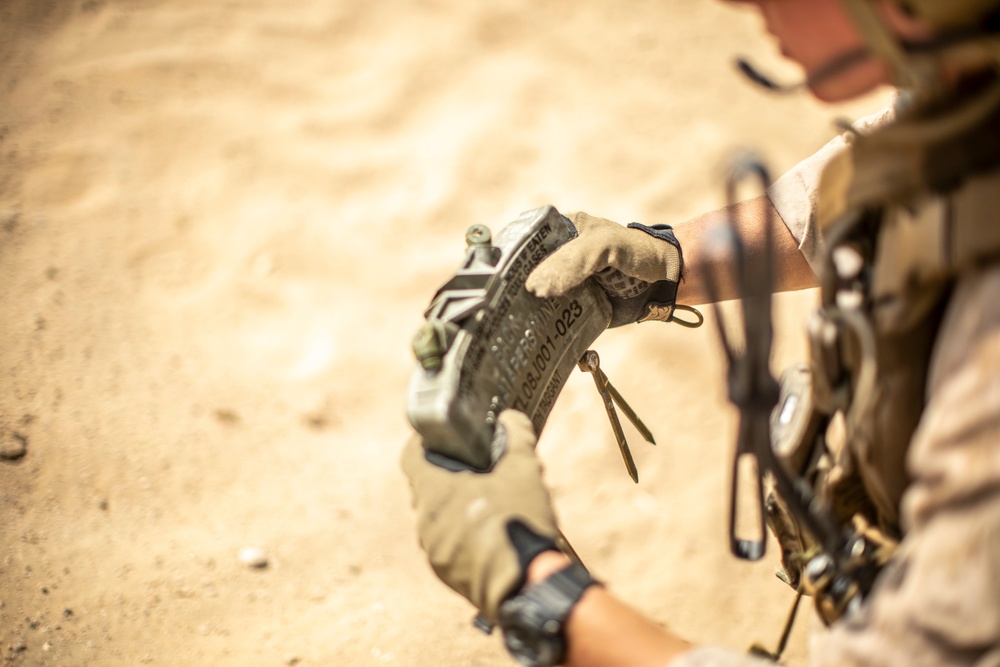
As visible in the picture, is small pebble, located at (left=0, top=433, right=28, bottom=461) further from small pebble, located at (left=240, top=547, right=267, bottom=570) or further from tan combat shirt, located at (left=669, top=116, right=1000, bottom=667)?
tan combat shirt, located at (left=669, top=116, right=1000, bottom=667)

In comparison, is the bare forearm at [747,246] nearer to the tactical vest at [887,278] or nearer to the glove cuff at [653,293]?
the glove cuff at [653,293]

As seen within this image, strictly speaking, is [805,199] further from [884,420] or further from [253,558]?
[253,558]

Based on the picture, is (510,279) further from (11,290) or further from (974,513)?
(11,290)

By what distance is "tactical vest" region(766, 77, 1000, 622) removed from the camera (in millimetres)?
744

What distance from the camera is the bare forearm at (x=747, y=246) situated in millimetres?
1470

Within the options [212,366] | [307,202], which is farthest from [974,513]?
[307,202]

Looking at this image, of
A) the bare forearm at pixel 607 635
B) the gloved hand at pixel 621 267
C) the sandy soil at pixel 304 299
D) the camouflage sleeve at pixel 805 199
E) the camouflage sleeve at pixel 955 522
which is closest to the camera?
the camouflage sleeve at pixel 955 522

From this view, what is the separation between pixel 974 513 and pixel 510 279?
0.74 m

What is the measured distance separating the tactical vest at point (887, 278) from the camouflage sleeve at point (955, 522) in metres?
0.05

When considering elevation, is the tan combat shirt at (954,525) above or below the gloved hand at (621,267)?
above

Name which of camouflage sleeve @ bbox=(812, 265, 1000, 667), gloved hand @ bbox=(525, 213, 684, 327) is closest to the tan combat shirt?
camouflage sleeve @ bbox=(812, 265, 1000, 667)

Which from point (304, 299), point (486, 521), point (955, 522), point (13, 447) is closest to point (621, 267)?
point (486, 521)

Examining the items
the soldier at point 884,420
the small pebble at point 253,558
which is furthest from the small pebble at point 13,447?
the soldier at point 884,420

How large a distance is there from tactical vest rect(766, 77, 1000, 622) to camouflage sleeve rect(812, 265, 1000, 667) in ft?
0.16
